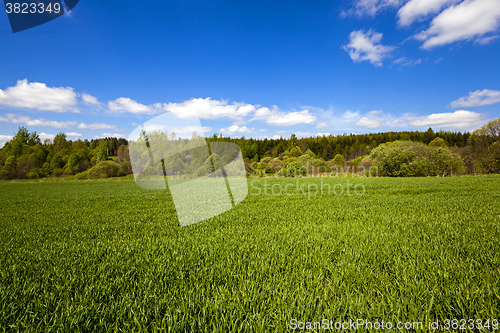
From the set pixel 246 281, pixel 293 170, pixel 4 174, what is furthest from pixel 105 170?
pixel 246 281

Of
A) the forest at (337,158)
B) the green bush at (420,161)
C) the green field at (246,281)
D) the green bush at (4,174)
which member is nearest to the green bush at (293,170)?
the forest at (337,158)

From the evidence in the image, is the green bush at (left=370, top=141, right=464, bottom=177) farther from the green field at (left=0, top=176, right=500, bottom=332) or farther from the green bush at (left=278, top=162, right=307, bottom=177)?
the green field at (left=0, top=176, right=500, bottom=332)

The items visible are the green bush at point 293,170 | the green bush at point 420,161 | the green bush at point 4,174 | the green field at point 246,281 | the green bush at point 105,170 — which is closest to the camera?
the green field at point 246,281

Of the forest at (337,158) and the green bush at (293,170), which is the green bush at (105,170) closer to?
the forest at (337,158)

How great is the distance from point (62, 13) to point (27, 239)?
601 centimetres

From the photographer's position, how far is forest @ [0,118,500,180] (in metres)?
40.9

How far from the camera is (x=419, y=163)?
131ft

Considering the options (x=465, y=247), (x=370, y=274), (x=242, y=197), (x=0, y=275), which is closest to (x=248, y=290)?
(x=370, y=274)

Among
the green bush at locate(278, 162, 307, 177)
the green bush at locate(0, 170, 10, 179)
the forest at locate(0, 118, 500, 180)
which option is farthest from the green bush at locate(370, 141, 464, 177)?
the green bush at locate(0, 170, 10, 179)

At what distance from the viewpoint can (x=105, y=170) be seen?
5584 centimetres

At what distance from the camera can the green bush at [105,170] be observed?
182 feet

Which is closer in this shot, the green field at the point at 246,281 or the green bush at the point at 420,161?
the green field at the point at 246,281

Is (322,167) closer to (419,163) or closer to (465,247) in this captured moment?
(419,163)

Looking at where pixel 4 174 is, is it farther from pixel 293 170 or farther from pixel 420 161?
pixel 420 161
